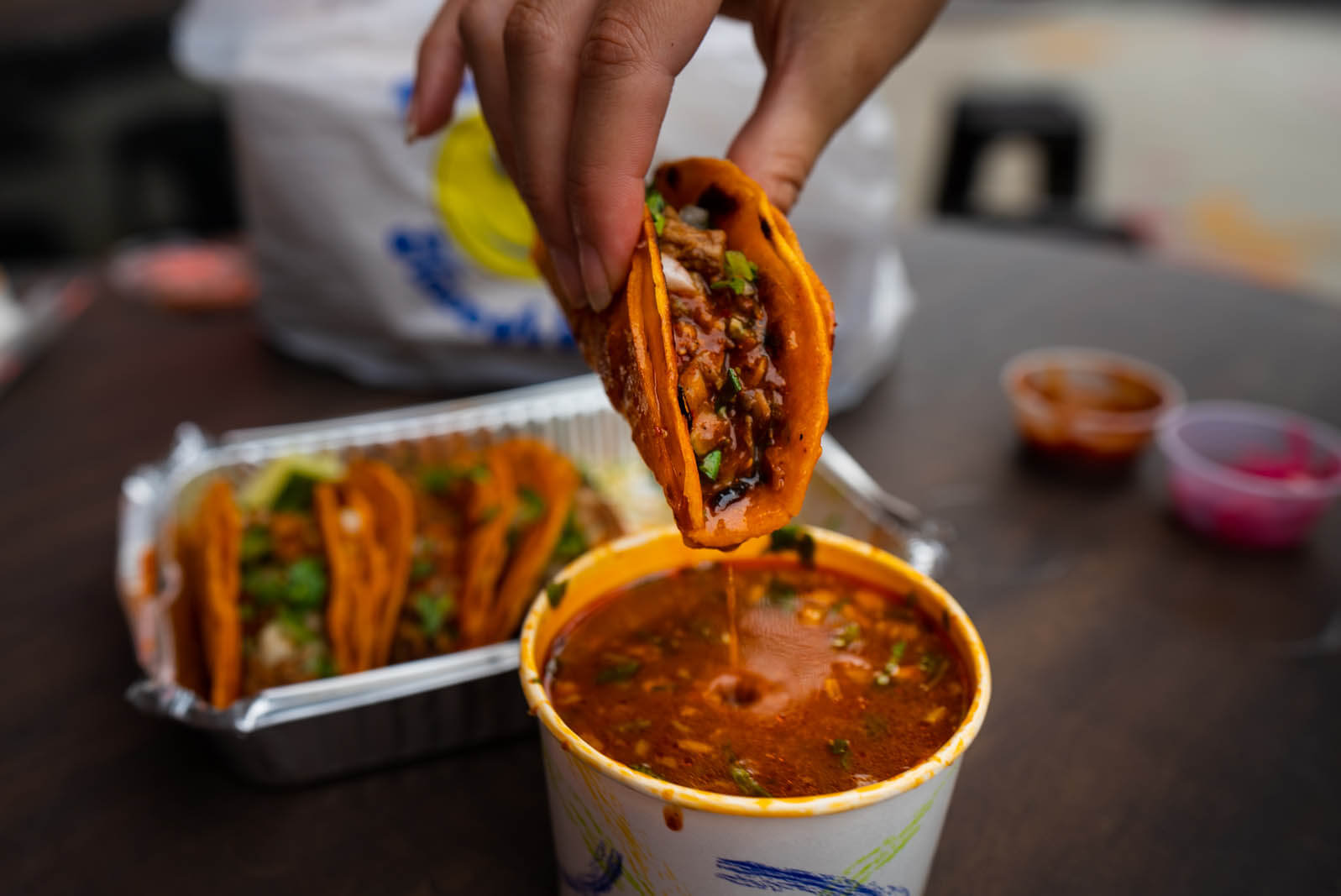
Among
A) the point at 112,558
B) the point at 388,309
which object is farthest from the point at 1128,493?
the point at 112,558

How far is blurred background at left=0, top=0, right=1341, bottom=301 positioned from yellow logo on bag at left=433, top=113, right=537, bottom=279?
2.28 metres

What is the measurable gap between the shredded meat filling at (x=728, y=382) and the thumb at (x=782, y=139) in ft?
0.87

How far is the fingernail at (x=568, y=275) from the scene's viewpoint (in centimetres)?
119

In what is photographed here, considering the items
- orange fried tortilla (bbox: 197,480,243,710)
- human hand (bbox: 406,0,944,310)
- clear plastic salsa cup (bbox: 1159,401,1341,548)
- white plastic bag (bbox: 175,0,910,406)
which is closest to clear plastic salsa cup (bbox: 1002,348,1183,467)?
clear plastic salsa cup (bbox: 1159,401,1341,548)

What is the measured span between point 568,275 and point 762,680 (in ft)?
1.72

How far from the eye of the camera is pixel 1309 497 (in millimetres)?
1833

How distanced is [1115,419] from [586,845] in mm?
1605

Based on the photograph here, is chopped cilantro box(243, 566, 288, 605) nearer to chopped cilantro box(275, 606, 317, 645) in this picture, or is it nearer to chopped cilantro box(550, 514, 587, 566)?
chopped cilantro box(275, 606, 317, 645)

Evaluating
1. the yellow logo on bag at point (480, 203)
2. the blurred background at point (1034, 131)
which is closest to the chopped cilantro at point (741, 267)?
the yellow logo on bag at point (480, 203)

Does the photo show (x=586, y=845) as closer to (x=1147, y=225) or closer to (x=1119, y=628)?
(x=1119, y=628)

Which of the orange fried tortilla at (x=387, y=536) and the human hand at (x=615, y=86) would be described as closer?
the human hand at (x=615, y=86)

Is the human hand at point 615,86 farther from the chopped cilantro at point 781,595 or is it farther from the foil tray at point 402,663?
the foil tray at point 402,663

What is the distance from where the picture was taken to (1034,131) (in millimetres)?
4375

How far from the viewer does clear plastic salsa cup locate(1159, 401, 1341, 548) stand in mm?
1854
